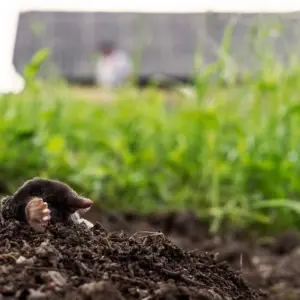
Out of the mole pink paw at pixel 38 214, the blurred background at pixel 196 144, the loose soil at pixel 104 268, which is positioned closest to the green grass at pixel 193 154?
the blurred background at pixel 196 144

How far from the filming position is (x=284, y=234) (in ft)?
14.9

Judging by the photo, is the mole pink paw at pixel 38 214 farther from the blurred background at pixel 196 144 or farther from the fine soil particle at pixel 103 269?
the blurred background at pixel 196 144

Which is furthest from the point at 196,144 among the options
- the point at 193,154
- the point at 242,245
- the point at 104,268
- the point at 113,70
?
the point at 113,70

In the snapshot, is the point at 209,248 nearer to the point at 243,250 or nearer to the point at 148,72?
the point at 243,250

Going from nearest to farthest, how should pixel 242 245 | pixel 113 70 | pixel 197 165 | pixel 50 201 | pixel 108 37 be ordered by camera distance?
1. pixel 50 201
2. pixel 242 245
3. pixel 197 165
4. pixel 113 70
5. pixel 108 37

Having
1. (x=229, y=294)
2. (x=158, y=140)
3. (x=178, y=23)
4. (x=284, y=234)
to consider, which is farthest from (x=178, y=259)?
(x=178, y=23)

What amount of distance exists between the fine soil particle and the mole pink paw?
0.05 feet

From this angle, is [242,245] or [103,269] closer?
[103,269]

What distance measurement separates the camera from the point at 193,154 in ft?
17.1

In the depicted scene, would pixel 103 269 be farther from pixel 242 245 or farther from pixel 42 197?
pixel 242 245

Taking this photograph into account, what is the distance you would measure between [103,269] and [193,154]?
3.73 metres

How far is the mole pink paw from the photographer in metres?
1.61

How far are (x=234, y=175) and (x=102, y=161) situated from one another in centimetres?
91

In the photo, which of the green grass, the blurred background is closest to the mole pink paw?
the blurred background
